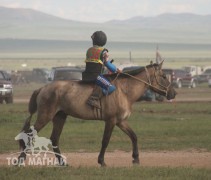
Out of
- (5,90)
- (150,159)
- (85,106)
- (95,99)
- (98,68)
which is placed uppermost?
(98,68)

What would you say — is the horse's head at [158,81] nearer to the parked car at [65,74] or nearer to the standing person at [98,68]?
the standing person at [98,68]

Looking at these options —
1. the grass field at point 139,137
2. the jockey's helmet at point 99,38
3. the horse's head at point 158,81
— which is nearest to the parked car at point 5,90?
the grass field at point 139,137

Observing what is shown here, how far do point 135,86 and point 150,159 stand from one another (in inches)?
75.2

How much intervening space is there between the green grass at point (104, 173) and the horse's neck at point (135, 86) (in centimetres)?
186

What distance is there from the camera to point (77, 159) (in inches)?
782

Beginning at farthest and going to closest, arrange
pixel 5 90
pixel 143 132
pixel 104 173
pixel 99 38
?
1. pixel 5 90
2. pixel 143 132
3. pixel 99 38
4. pixel 104 173

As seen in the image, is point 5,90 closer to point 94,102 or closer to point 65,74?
point 65,74

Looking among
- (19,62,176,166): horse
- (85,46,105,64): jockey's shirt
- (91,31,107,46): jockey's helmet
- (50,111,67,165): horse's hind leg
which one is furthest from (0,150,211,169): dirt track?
(91,31,107,46): jockey's helmet

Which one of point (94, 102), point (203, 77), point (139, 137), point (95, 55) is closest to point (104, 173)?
point (94, 102)

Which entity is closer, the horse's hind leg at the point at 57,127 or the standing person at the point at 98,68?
the standing person at the point at 98,68

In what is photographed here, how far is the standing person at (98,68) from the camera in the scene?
1814cm

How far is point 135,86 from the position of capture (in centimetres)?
1866

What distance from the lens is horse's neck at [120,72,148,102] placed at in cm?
1852

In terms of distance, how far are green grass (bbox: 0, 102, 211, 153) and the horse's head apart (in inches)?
122
